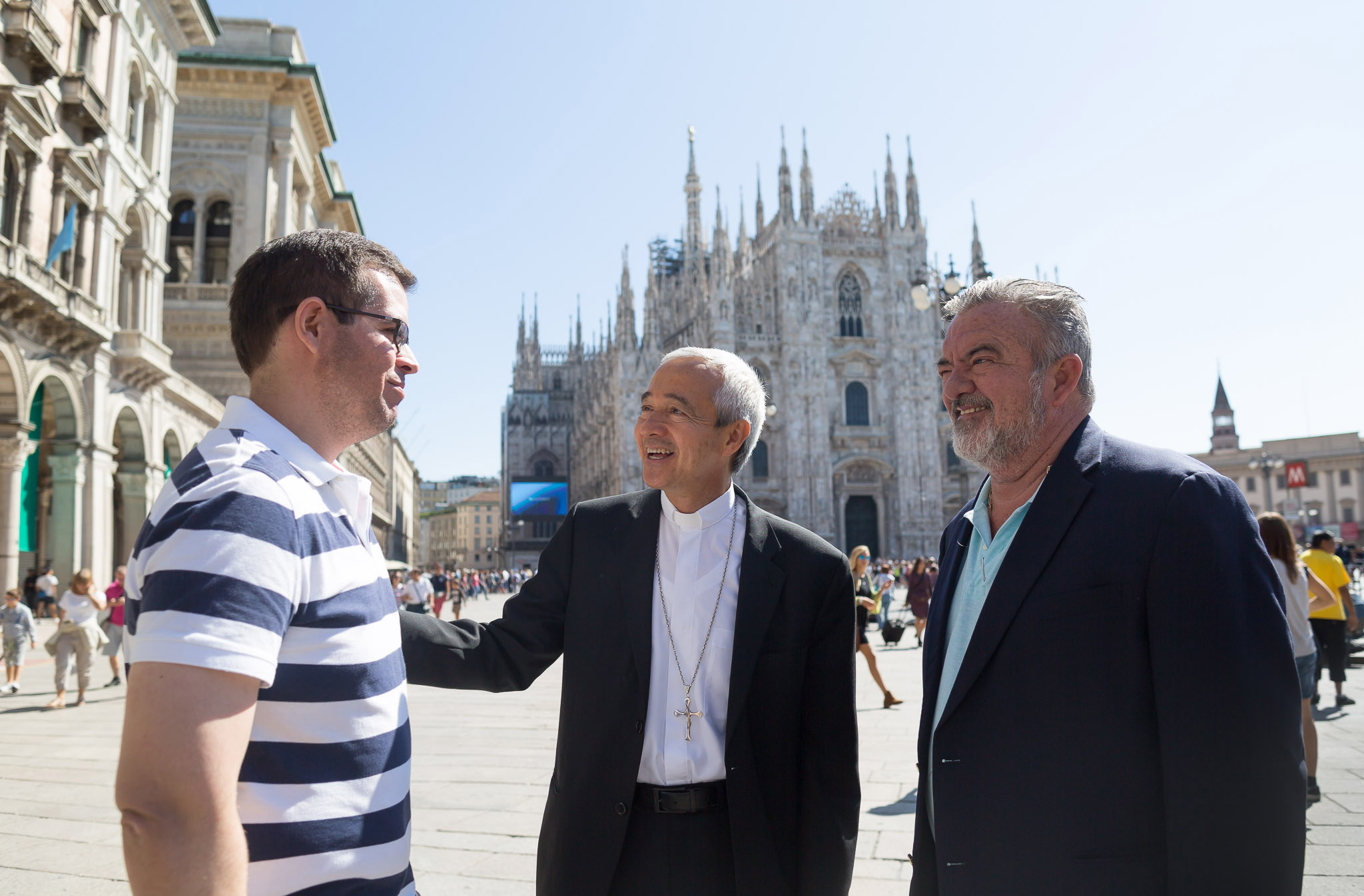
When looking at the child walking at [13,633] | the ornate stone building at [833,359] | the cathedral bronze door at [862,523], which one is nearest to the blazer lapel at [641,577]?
the child walking at [13,633]

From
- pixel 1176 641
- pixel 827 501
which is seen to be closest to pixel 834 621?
pixel 1176 641

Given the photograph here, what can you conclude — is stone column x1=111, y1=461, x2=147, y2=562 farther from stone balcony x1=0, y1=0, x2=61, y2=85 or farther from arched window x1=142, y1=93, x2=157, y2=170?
stone balcony x1=0, y1=0, x2=61, y2=85

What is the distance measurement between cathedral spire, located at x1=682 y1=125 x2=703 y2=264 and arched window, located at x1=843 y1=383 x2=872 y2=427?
12671 mm

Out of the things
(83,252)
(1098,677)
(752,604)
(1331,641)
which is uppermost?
(83,252)

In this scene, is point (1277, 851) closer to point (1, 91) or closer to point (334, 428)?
point (334, 428)

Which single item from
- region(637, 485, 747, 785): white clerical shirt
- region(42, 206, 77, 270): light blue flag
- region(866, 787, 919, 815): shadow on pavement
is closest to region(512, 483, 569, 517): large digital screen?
region(42, 206, 77, 270): light blue flag

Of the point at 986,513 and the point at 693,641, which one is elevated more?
the point at 986,513

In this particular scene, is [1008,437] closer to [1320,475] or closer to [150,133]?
[150,133]

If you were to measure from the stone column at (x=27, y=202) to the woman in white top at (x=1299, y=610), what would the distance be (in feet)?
52.2

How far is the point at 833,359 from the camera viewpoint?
4291 cm

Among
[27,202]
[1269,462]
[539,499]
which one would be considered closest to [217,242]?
[27,202]

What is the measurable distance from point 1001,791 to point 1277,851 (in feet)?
1.49

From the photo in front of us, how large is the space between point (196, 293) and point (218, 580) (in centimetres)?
2668

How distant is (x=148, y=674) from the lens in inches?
43.6
